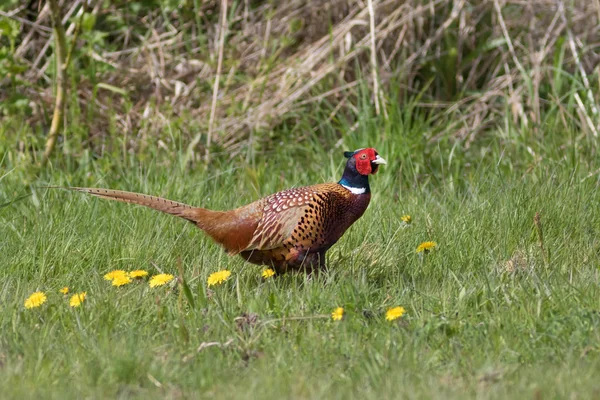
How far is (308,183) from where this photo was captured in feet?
18.6

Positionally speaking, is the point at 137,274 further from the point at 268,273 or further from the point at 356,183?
the point at 356,183

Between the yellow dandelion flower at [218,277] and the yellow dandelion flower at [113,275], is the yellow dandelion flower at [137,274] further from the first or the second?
the yellow dandelion flower at [218,277]

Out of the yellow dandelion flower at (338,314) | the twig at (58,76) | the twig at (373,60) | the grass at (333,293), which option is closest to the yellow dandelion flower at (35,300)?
the grass at (333,293)

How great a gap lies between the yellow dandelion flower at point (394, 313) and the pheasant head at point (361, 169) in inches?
35.1

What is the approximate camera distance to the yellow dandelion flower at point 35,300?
3695 millimetres

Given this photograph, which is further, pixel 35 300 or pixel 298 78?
pixel 298 78

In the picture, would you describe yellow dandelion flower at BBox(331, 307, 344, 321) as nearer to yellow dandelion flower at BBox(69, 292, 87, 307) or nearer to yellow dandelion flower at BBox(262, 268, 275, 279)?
yellow dandelion flower at BBox(262, 268, 275, 279)

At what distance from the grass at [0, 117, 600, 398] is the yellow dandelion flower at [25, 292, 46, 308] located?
1.6 inches

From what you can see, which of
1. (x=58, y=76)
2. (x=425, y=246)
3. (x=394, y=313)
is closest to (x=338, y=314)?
(x=394, y=313)

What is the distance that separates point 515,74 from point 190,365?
418 centimetres

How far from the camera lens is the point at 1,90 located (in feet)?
21.8

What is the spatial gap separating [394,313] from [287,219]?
83 centimetres

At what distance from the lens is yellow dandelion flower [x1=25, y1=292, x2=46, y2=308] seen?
12.1 ft

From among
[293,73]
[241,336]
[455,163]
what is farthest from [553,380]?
[293,73]
